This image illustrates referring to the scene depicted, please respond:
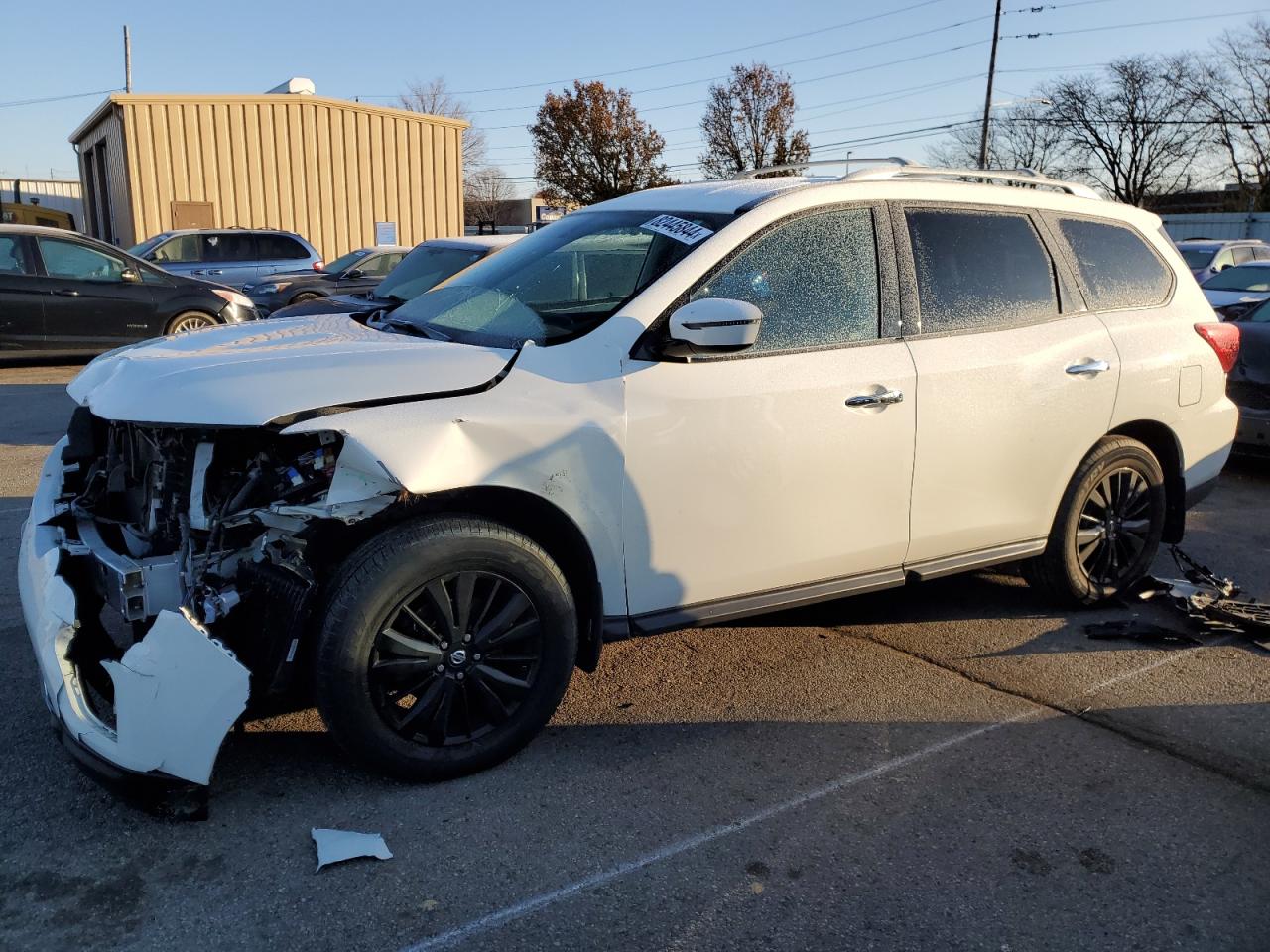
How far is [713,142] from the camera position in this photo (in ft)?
171

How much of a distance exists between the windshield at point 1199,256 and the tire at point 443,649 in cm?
1770

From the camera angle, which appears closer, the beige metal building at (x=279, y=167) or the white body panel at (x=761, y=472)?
the white body panel at (x=761, y=472)

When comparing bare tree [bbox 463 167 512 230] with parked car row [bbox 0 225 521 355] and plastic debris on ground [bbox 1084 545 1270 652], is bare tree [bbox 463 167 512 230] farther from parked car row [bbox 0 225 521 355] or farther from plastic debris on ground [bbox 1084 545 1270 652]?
plastic debris on ground [bbox 1084 545 1270 652]

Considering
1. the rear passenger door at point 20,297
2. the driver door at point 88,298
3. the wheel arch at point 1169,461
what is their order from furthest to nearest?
the driver door at point 88,298, the rear passenger door at point 20,297, the wheel arch at point 1169,461

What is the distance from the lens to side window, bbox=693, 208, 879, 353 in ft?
12.0

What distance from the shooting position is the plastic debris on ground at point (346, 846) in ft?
9.34

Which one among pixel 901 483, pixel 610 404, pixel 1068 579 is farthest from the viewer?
pixel 1068 579

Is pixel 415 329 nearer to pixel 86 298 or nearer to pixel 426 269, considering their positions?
pixel 426 269

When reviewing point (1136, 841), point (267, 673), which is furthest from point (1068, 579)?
point (267, 673)

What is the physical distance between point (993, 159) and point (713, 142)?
1927 cm

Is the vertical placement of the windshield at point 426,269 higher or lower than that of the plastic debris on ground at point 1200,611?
higher

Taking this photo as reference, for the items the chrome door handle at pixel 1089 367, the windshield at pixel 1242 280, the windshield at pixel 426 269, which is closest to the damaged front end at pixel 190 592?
the chrome door handle at pixel 1089 367

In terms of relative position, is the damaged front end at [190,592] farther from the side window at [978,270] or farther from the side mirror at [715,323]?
the side window at [978,270]

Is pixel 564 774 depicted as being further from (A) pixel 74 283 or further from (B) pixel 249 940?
(A) pixel 74 283
